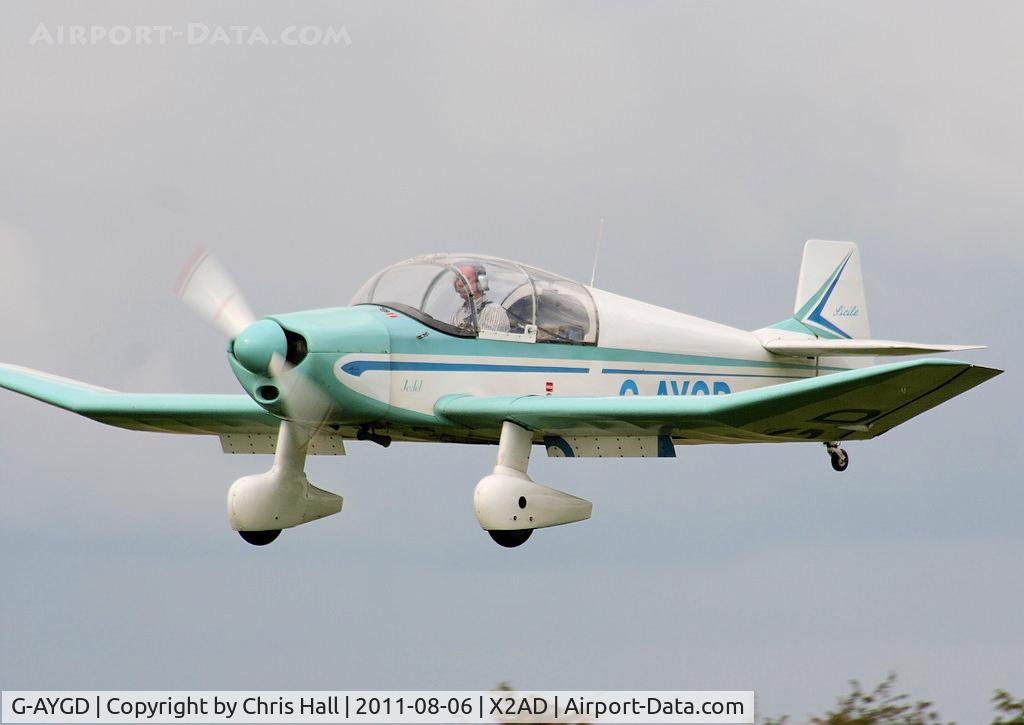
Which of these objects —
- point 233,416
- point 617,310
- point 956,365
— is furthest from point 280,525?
point 956,365

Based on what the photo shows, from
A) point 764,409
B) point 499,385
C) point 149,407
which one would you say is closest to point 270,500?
point 149,407

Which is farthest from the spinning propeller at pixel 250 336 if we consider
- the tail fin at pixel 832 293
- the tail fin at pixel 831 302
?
the tail fin at pixel 832 293

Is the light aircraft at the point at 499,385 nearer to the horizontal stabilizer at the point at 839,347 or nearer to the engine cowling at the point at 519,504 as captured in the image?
the engine cowling at the point at 519,504

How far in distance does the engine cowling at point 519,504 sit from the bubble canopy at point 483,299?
1361 mm

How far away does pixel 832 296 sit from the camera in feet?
60.8

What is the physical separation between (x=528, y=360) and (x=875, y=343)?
181 inches

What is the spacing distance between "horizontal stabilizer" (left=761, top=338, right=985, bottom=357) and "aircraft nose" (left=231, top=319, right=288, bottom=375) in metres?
5.80

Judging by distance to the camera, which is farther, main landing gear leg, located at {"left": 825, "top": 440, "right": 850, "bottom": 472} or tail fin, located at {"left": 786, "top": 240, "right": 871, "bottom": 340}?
tail fin, located at {"left": 786, "top": 240, "right": 871, "bottom": 340}

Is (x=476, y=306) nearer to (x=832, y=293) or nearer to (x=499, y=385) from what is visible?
(x=499, y=385)

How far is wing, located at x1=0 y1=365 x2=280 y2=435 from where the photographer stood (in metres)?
15.9

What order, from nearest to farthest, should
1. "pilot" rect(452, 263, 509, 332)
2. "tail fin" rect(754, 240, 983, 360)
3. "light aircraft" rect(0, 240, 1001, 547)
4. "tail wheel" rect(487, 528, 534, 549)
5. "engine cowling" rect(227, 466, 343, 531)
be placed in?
1. "light aircraft" rect(0, 240, 1001, 547)
2. "tail wheel" rect(487, 528, 534, 549)
3. "pilot" rect(452, 263, 509, 332)
4. "engine cowling" rect(227, 466, 343, 531)
5. "tail fin" rect(754, 240, 983, 360)

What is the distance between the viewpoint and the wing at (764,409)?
12.3 metres

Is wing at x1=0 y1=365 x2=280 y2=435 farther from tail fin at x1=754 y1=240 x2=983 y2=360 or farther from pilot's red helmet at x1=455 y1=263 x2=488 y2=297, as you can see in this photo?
tail fin at x1=754 y1=240 x2=983 y2=360

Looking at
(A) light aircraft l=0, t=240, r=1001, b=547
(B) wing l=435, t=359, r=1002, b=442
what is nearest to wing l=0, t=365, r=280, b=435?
(A) light aircraft l=0, t=240, r=1001, b=547
